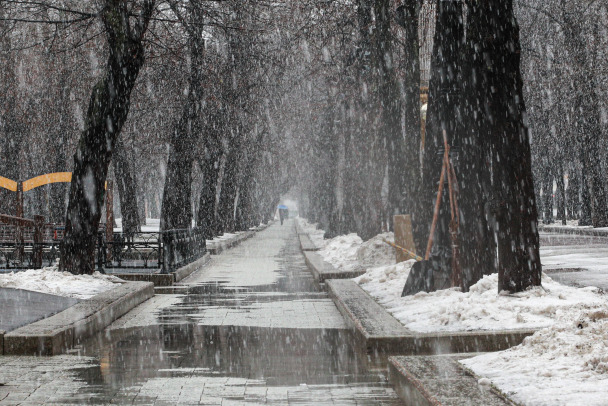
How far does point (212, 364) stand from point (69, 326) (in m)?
2.11

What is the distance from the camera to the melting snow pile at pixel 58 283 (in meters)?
13.2

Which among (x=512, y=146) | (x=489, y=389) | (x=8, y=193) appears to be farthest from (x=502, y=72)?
(x=8, y=193)

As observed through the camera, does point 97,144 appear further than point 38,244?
No

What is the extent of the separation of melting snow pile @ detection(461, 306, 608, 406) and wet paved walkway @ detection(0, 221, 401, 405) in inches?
44.0

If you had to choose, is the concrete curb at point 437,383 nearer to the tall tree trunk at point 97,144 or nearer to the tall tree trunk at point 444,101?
the tall tree trunk at point 444,101

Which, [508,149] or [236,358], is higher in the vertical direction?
[508,149]

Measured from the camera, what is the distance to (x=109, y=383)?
7.43 meters

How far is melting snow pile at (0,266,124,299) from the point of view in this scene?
1323 cm

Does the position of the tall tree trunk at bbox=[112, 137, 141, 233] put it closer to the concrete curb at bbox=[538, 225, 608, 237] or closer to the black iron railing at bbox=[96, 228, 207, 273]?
the black iron railing at bbox=[96, 228, 207, 273]

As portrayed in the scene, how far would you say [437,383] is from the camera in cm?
589

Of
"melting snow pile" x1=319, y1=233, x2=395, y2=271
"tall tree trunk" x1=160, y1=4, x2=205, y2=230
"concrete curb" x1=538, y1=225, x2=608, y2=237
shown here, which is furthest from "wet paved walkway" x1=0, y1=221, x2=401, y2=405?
"concrete curb" x1=538, y1=225, x2=608, y2=237

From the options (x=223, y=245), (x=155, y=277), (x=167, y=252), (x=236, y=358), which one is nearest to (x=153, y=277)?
(x=155, y=277)

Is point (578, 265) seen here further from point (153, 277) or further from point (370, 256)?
point (153, 277)

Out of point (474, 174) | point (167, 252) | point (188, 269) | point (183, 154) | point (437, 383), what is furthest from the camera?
point (183, 154)
